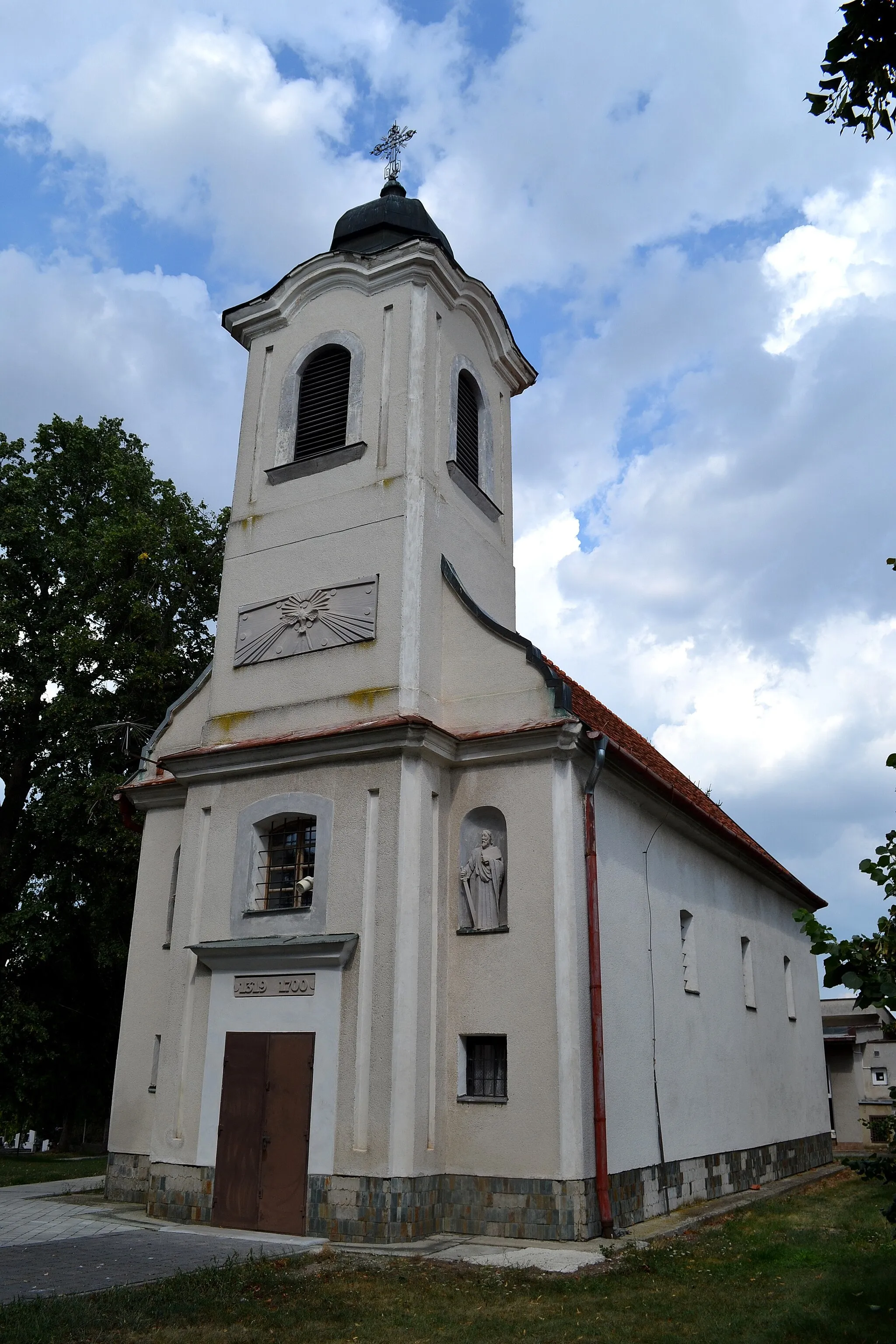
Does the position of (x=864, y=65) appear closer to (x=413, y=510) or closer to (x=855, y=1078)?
(x=413, y=510)

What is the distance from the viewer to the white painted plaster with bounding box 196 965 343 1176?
11.9 m

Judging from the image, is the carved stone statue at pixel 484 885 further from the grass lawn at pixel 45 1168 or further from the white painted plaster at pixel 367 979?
the grass lawn at pixel 45 1168

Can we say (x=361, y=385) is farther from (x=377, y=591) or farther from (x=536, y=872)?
(x=536, y=872)

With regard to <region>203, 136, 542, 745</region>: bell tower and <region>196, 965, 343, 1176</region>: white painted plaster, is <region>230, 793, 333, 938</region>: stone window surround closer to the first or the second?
<region>196, 965, 343, 1176</region>: white painted plaster

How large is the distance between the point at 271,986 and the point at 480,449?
8870mm

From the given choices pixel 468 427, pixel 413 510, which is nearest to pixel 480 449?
pixel 468 427

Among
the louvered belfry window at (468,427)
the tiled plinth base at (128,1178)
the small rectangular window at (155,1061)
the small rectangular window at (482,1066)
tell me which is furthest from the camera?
the louvered belfry window at (468,427)

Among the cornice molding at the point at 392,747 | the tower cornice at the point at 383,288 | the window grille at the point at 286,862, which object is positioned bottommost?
the window grille at the point at 286,862

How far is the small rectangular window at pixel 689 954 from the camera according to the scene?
51.5ft

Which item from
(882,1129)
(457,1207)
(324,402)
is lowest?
(457,1207)

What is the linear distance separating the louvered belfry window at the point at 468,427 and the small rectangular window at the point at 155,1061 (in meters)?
9.33

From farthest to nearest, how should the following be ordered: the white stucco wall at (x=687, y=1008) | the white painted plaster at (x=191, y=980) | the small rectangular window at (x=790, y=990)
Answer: the small rectangular window at (x=790, y=990) < the white stucco wall at (x=687, y=1008) < the white painted plaster at (x=191, y=980)

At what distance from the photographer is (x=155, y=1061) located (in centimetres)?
1505

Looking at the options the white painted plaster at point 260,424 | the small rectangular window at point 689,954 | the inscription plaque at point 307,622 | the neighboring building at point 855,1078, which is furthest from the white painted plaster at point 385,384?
the neighboring building at point 855,1078
